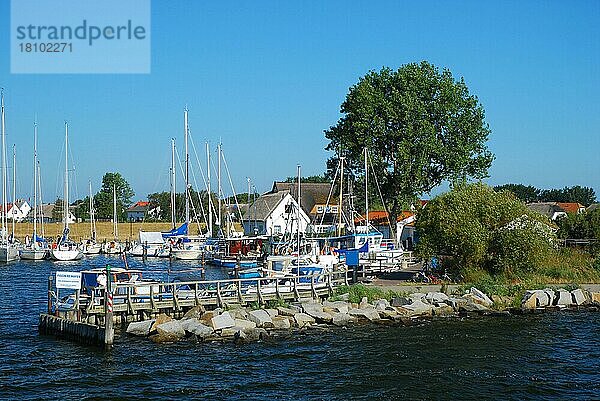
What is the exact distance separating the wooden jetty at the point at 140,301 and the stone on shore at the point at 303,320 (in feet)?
7.86

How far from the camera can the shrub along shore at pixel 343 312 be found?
29172mm

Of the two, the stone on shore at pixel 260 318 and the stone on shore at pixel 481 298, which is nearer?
the stone on shore at pixel 260 318

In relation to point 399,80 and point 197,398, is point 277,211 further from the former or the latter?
point 197,398

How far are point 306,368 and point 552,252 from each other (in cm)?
2229

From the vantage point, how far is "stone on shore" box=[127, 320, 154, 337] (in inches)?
1153

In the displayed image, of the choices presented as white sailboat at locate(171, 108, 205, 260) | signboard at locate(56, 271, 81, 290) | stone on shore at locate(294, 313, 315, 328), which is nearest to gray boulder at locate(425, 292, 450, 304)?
stone on shore at locate(294, 313, 315, 328)

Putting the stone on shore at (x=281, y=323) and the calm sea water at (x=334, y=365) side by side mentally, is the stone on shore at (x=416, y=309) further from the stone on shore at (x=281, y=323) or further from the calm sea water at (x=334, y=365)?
the stone on shore at (x=281, y=323)

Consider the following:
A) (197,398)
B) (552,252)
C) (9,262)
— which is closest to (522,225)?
(552,252)

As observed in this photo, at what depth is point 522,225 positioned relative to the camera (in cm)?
3988

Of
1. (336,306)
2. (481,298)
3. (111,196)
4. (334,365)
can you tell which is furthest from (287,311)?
(111,196)

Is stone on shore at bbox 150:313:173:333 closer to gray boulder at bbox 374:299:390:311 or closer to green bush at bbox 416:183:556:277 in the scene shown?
gray boulder at bbox 374:299:390:311

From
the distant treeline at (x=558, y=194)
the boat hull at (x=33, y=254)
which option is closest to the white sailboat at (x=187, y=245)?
the boat hull at (x=33, y=254)

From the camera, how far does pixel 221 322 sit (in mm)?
29375

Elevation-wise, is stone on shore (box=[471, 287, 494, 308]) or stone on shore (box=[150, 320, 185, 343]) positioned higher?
stone on shore (box=[471, 287, 494, 308])
